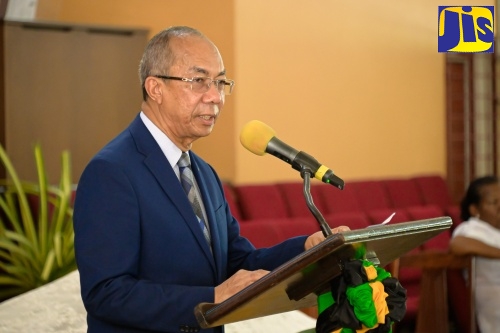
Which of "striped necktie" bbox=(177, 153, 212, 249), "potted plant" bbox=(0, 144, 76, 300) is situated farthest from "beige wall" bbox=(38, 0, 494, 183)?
"striped necktie" bbox=(177, 153, 212, 249)

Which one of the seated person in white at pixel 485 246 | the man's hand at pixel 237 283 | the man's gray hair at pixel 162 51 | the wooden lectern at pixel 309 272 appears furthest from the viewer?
the seated person in white at pixel 485 246

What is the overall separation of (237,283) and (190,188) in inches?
13.2

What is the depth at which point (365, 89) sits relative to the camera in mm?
6742

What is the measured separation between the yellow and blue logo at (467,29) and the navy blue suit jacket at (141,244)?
0.69m

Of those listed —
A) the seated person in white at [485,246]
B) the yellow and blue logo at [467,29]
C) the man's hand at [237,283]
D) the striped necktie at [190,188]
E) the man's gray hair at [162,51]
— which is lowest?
the seated person in white at [485,246]

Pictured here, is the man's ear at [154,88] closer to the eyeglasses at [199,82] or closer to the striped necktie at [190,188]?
the eyeglasses at [199,82]

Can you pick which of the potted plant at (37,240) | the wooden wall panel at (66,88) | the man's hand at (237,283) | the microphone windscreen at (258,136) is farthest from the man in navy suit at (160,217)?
the wooden wall panel at (66,88)

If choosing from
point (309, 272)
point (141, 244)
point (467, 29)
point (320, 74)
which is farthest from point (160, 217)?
point (320, 74)

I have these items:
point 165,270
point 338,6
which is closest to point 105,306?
point 165,270

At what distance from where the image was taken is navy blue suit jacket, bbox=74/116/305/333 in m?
1.56

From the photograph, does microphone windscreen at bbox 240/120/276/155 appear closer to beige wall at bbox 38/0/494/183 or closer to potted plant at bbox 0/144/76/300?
potted plant at bbox 0/144/76/300

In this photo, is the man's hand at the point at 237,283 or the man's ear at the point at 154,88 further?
the man's ear at the point at 154,88

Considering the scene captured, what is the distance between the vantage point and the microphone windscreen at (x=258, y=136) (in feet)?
5.31

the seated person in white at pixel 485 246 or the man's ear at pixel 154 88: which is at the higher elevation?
the man's ear at pixel 154 88
